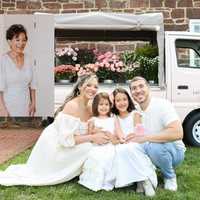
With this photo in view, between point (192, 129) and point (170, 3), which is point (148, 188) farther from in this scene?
point (170, 3)

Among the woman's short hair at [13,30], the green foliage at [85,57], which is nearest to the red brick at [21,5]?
the woman's short hair at [13,30]

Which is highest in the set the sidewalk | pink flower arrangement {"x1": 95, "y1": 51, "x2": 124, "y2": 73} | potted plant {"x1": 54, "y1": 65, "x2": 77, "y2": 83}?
pink flower arrangement {"x1": 95, "y1": 51, "x2": 124, "y2": 73}

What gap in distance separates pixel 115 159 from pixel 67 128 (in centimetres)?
67

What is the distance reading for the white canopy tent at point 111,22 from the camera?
1021 centimetres

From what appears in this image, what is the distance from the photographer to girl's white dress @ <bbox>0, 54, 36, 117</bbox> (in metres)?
11.3

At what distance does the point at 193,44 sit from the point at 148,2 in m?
5.15

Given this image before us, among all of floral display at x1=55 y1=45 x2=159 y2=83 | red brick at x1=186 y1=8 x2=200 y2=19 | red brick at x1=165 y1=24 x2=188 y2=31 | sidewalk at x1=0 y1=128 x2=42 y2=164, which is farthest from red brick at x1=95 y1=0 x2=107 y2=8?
floral display at x1=55 y1=45 x2=159 y2=83

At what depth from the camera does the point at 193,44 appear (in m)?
10.1

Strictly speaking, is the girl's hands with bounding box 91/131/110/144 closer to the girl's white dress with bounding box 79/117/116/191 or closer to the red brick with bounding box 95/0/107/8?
the girl's white dress with bounding box 79/117/116/191

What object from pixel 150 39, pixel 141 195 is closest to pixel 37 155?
pixel 141 195

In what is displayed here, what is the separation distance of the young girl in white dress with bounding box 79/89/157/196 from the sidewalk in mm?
2372

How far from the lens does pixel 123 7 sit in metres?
15.1

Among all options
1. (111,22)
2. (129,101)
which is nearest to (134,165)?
(129,101)

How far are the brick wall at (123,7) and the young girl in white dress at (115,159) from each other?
29.2 ft
